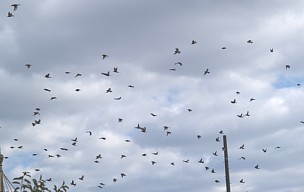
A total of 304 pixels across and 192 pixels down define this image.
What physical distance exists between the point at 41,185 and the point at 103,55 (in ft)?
38.4

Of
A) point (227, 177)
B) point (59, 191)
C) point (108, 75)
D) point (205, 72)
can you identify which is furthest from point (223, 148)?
point (59, 191)

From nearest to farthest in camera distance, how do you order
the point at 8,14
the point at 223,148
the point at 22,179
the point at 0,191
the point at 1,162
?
1. the point at 22,179
2. the point at 8,14
3. the point at 0,191
4. the point at 1,162
5. the point at 223,148

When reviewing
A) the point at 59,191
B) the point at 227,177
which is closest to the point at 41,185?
the point at 59,191

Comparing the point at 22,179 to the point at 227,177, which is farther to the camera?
the point at 227,177

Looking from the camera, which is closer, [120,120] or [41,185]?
[41,185]

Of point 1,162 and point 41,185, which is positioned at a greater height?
point 1,162

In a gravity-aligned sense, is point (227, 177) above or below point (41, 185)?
above

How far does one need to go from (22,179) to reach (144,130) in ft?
36.9

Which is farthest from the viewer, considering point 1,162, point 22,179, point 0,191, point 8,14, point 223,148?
point 223,148

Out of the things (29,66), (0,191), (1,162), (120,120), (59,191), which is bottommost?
(59,191)

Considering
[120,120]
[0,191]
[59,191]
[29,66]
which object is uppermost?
[29,66]

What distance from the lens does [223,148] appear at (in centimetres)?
3409

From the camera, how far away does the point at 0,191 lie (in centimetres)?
2983

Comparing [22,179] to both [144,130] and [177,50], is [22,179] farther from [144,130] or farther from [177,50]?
[177,50]
